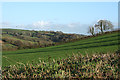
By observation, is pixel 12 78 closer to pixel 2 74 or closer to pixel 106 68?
pixel 2 74

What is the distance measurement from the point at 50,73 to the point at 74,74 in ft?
1.44

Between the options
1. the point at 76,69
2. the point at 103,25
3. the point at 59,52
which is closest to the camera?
the point at 76,69

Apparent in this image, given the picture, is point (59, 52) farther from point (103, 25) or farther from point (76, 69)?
point (103, 25)

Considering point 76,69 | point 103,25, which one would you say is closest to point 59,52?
point 76,69

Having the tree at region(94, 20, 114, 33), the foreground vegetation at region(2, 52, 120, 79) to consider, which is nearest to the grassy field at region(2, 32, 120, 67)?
the foreground vegetation at region(2, 52, 120, 79)

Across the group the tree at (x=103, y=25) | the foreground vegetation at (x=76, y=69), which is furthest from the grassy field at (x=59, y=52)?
the tree at (x=103, y=25)

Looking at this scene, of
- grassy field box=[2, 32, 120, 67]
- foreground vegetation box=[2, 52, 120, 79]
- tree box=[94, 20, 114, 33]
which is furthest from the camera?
tree box=[94, 20, 114, 33]

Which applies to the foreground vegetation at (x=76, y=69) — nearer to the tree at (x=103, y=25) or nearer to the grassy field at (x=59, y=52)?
the grassy field at (x=59, y=52)

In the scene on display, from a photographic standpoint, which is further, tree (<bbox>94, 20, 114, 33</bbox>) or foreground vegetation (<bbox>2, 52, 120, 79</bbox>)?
tree (<bbox>94, 20, 114, 33</bbox>)

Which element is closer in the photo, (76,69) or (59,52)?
(76,69)

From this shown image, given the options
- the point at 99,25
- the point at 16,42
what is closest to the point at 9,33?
the point at 16,42

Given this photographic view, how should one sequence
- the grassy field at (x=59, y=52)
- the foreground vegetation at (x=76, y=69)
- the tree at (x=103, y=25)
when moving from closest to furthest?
the foreground vegetation at (x=76, y=69) < the grassy field at (x=59, y=52) < the tree at (x=103, y=25)

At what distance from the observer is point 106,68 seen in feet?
10.0

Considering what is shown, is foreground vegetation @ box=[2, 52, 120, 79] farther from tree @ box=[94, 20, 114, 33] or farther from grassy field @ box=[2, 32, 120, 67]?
tree @ box=[94, 20, 114, 33]
